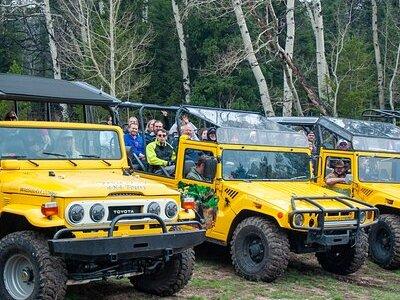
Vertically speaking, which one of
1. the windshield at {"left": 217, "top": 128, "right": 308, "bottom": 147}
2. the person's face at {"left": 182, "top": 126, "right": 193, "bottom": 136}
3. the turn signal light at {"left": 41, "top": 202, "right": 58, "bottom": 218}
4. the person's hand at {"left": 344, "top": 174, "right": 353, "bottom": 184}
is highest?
the person's face at {"left": 182, "top": 126, "right": 193, "bottom": 136}

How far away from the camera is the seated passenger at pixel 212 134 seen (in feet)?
31.3

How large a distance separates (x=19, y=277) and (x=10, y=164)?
A: 1.29 metres

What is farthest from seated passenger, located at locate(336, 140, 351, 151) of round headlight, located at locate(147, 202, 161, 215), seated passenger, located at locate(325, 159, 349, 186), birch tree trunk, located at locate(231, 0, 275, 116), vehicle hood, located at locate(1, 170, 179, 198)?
birch tree trunk, located at locate(231, 0, 275, 116)

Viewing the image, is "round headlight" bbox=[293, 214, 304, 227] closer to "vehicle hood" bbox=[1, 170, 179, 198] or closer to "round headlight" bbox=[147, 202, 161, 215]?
"vehicle hood" bbox=[1, 170, 179, 198]

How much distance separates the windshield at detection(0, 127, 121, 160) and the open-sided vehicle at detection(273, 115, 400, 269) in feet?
14.4

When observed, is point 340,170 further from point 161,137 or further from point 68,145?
point 68,145

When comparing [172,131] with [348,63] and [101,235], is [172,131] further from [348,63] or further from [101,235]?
[348,63]

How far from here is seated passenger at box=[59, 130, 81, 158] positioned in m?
7.81

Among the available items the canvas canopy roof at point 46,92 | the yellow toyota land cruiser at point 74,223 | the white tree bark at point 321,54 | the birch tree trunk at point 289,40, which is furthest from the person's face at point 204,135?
the white tree bark at point 321,54

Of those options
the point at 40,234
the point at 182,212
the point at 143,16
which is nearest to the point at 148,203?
the point at 182,212

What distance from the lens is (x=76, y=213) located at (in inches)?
255

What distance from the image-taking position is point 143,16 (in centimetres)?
3616

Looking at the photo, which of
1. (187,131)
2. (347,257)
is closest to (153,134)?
(187,131)

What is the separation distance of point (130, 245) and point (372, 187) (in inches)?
215
